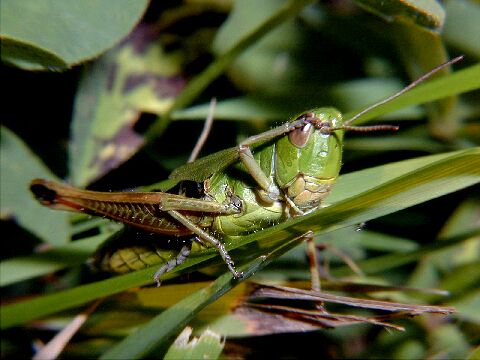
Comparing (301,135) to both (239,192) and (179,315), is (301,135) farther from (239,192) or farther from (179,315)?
(179,315)

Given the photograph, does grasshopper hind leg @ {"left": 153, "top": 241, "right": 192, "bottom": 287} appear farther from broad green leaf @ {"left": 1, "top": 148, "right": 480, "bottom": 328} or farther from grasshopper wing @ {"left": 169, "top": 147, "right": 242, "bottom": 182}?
grasshopper wing @ {"left": 169, "top": 147, "right": 242, "bottom": 182}

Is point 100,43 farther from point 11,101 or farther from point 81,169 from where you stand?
point 11,101

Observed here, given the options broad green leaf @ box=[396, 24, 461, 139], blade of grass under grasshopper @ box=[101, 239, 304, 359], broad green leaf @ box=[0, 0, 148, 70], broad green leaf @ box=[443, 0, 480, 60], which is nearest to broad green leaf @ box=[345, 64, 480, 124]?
broad green leaf @ box=[396, 24, 461, 139]

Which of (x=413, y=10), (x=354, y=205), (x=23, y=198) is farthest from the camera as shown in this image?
(x=23, y=198)

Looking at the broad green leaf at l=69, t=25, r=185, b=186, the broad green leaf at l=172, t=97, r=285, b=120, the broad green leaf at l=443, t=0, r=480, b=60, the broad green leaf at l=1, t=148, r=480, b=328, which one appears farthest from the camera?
the broad green leaf at l=69, t=25, r=185, b=186

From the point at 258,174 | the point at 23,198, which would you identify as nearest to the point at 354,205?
the point at 258,174

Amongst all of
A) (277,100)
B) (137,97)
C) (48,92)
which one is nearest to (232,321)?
(277,100)

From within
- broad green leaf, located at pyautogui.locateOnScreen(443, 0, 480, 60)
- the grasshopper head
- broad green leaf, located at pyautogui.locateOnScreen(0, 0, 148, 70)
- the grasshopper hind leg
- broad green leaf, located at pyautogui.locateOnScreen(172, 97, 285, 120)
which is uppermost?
broad green leaf, located at pyautogui.locateOnScreen(0, 0, 148, 70)
